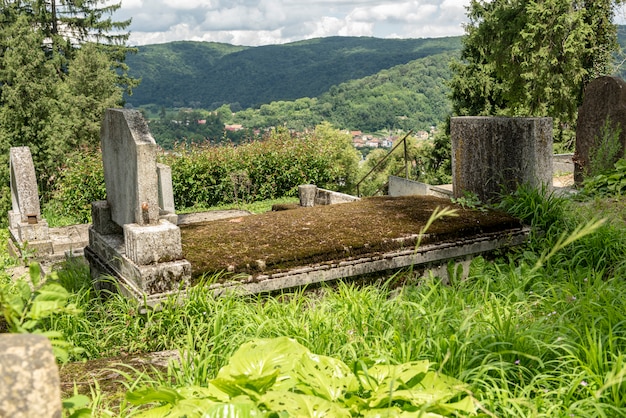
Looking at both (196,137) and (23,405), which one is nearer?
(23,405)

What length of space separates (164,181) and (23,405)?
915 cm

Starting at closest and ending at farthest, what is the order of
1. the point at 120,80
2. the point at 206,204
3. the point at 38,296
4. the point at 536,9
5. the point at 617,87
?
the point at 38,296 < the point at 617,87 < the point at 206,204 < the point at 536,9 < the point at 120,80

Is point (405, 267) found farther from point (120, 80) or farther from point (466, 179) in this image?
point (120, 80)

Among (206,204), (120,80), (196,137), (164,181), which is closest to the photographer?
(164,181)

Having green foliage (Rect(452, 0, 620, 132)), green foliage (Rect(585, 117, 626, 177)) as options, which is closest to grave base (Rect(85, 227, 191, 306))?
green foliage (Rect(585, 117, 626, 177))

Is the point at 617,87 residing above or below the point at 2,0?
below

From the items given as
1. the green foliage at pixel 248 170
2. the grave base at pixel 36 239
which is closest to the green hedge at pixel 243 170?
the green foliage at pixel 248 170

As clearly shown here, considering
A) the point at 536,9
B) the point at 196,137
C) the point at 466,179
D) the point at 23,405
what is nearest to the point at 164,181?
the point at 466,179

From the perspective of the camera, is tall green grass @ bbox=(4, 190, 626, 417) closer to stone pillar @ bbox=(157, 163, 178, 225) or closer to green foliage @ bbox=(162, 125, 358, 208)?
stone pillar @ bbox=(157, 163, 178, 225)

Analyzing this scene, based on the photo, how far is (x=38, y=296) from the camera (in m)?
1.80

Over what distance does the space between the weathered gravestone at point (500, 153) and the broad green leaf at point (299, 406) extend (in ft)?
15.6

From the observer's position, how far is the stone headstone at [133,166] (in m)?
4.93

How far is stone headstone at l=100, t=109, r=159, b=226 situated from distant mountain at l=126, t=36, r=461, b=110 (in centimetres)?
11063

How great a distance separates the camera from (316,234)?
543 centimetres
